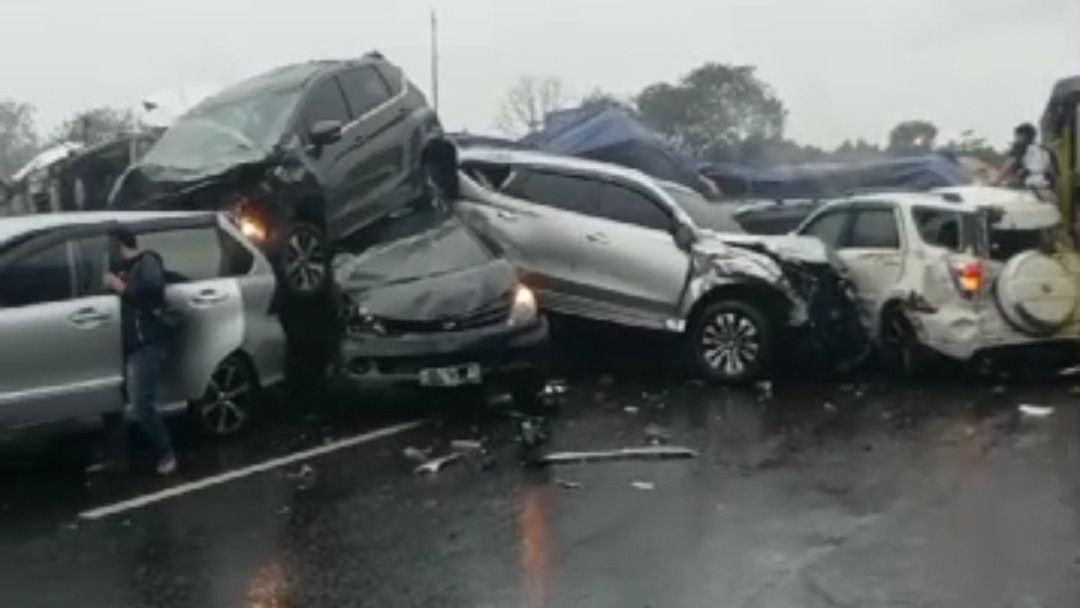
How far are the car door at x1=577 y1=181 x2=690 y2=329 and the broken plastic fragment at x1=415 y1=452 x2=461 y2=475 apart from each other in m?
3.34

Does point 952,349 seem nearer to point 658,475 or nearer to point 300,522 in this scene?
point 658,475

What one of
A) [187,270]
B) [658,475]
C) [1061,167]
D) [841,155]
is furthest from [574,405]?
[841,155]

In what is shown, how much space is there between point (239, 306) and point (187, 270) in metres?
0.46

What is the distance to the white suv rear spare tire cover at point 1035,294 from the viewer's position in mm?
12070

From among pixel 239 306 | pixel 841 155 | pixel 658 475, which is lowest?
pixel 841 155

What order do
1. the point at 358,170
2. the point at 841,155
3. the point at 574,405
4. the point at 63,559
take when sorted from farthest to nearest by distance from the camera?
the point at 841,155
the point at 358,170
the point at 574,405
the point at 63,559

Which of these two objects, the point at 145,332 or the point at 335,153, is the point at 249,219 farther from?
the point at 145,332

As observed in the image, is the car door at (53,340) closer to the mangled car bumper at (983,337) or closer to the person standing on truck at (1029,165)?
the mangled car bumper at (983,337)

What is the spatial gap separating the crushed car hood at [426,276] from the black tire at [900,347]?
376 centimetres

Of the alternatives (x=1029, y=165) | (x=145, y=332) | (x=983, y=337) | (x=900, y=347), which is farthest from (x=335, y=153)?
(x=1029, y=165)

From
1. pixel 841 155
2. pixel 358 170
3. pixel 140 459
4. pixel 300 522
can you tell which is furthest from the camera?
pixel 841 155

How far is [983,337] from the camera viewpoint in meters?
12.2

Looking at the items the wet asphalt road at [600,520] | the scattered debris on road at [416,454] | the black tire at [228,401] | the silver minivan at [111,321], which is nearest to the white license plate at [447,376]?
the wet asphalt road at [600,520]

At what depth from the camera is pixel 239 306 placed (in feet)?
34.4
